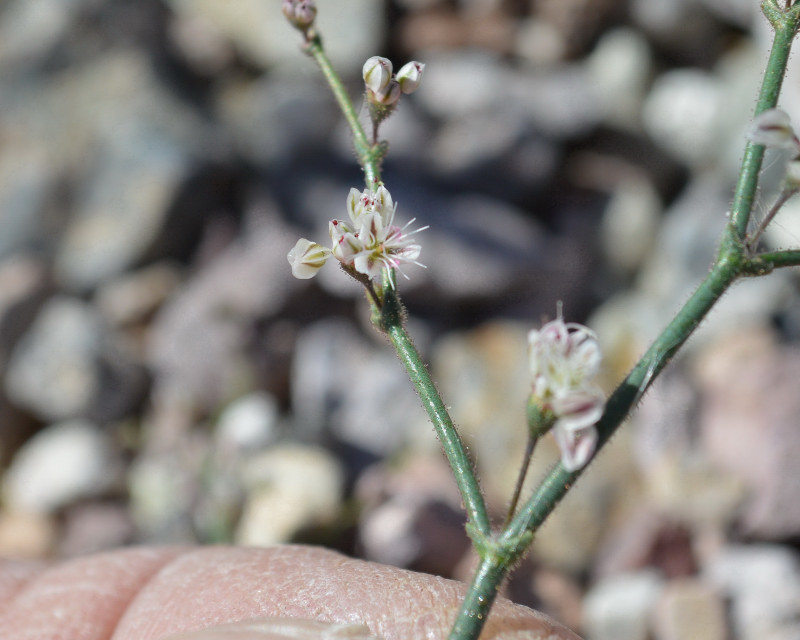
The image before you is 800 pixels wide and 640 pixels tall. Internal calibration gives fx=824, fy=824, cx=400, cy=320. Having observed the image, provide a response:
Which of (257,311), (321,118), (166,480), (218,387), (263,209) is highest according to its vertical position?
(321,118)

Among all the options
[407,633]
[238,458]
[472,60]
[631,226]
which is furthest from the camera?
[472,60]

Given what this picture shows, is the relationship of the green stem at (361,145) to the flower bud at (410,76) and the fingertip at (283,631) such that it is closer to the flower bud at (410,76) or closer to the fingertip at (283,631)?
the flower bud at (410,76)

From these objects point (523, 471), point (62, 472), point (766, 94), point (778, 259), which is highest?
point (766, 94)

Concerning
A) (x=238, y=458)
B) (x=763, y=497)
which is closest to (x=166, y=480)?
(x=238, y=458)

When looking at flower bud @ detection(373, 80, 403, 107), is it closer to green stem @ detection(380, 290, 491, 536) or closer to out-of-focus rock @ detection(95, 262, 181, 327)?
green stem @ detection(380, 290, 491, 536)

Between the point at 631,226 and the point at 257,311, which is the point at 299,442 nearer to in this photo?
the point at 257,311

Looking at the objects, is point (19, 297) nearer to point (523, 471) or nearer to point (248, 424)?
point (248, 424)

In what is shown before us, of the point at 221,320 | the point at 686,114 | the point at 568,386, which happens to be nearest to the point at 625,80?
the point at 686,114
